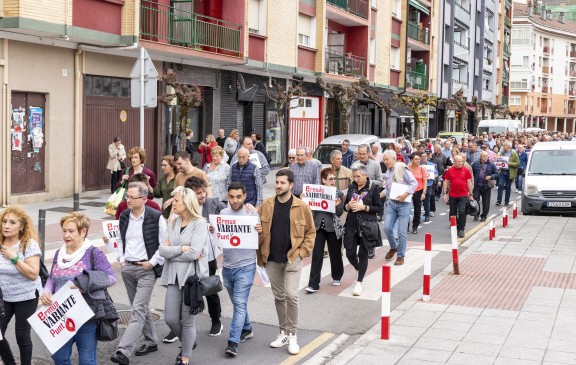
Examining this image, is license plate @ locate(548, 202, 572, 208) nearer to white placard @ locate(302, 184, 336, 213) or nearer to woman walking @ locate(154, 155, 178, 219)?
white placard @ locate(302, 184, 336, 213)

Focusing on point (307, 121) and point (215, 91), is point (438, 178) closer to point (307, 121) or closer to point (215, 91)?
point (215, 91)

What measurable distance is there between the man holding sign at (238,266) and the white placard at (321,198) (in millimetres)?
2606

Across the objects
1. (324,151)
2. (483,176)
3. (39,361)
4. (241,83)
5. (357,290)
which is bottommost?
(39,361)

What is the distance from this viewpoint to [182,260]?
23.4 ft

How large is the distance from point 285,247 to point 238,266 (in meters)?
0.53

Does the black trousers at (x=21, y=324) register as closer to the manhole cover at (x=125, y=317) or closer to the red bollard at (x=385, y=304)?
the manhole cover at (x=125, y=317)

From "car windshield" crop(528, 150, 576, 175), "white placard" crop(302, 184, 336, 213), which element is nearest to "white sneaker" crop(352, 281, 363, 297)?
"white placard" crop(302, 184, 336, 213)

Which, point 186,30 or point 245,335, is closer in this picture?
point 245,335

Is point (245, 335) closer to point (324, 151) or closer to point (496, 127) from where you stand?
point (324, 151)

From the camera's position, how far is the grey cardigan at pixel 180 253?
23.3ft

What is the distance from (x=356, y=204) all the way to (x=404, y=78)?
3620cm

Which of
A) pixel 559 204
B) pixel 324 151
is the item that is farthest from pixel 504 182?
pixel 324 151

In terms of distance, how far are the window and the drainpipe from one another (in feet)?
52.8

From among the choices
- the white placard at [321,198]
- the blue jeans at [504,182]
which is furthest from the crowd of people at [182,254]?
the blue jeans at [504,182]
